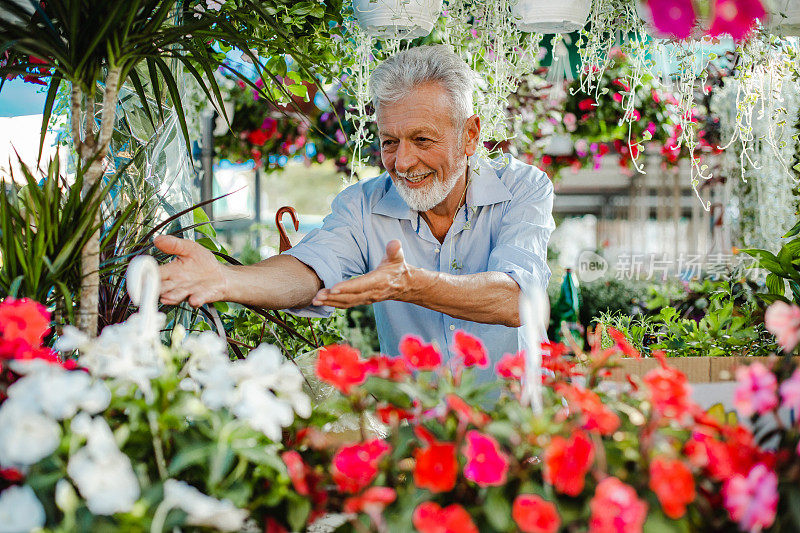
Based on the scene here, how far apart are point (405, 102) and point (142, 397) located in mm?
1276

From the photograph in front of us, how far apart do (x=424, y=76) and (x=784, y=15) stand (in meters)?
1.00

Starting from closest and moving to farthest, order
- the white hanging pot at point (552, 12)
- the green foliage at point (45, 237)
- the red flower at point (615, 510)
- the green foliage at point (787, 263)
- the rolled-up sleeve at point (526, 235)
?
the red flower at point (615, 510) < the green foliage at point (45, 237) < the rolled-up sleeve at point (526, 235) < the white hanging pot at point (552, 12) < the green foliage at point (787, 263)

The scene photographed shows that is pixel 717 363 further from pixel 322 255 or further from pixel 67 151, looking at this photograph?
pixel 67 151

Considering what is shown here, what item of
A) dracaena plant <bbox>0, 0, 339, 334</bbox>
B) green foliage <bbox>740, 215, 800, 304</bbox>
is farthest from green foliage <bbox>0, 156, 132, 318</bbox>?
green foliage <bbox>740, 215, 800, 304</bbox>

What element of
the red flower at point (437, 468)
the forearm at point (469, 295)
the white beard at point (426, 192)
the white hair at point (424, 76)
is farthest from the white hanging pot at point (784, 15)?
the red flower at point (437, 468)

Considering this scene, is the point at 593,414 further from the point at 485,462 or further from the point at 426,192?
the point at 426,192

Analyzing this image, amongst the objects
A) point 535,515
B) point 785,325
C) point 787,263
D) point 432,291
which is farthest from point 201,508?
point 787,263

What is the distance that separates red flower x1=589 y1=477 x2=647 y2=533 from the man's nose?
1385 mm

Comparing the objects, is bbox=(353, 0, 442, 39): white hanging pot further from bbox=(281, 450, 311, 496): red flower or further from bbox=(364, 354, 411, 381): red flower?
bbox=(281, 450, 311, 496): red flower

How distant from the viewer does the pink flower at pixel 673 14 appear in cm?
89

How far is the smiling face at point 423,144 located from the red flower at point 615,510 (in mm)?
1389

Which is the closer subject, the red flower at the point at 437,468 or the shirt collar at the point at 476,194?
the red flower at the point at 437,468

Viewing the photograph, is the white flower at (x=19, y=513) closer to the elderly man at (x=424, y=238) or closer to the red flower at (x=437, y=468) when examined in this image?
the red flower at (x=437, y=468)

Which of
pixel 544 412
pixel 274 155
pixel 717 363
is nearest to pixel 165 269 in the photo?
pixel 544 412
